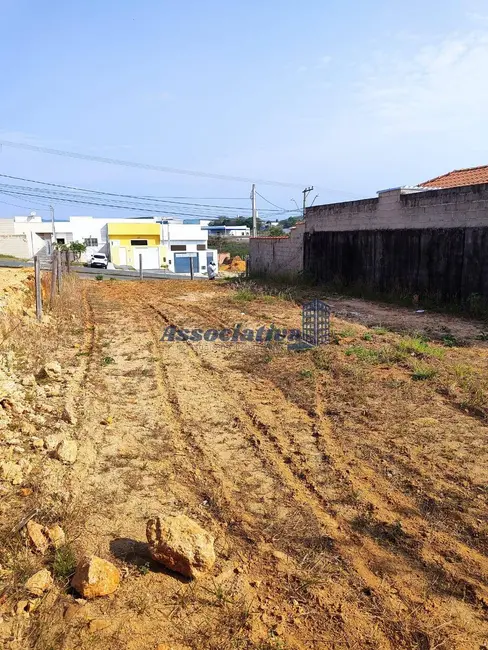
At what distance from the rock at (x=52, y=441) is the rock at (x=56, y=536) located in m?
1.26

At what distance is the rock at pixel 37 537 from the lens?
9.79ft

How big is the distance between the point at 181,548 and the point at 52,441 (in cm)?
212

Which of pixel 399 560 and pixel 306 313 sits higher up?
pixel 306 313

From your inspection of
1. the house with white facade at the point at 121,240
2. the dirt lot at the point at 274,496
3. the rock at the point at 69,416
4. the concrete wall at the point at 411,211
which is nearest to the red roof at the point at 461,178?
the concrete wall at the point at 411,211

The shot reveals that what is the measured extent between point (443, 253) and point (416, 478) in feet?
29.8

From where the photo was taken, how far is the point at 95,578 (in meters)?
2.65

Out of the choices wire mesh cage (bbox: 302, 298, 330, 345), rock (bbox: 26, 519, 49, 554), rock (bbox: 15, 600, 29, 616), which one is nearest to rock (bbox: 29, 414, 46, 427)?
rock (bbox: 26, 519, 49, 554)

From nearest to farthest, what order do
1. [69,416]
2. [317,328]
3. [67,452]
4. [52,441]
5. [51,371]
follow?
1. [67,452]
2. [52,441]
3. [69,416]
4. [51,371]
5. [317,328]

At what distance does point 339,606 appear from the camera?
2646 mm

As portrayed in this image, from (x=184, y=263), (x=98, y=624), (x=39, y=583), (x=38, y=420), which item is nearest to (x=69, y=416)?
(x=38, y=420)

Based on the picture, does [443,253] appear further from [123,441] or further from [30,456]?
[30,456]

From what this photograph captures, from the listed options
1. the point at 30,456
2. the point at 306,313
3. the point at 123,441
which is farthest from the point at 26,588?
the point at 306,313

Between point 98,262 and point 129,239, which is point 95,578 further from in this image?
point 129,239

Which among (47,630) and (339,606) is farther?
(339,606)
